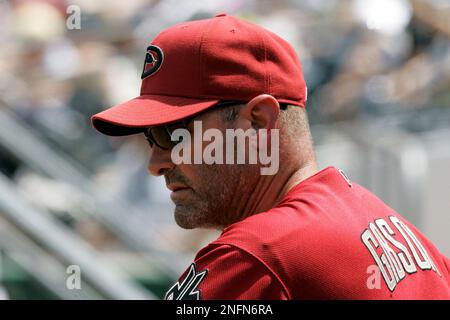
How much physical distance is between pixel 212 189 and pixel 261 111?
21cm

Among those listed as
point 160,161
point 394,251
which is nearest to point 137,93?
point 160,161

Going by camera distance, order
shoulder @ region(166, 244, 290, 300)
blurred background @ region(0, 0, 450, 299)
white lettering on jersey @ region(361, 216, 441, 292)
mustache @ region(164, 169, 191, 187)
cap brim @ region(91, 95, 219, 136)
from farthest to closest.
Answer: blurred background @ region(0, 0, 450, 299)
mustache @ region(164, 169, 191, 187)
cap brim @ region(91, 95, 219, 136)
white lettering on jersey @ region(361, 216, 441, 292)
shoulder @ region(166, 244, 290, 300)

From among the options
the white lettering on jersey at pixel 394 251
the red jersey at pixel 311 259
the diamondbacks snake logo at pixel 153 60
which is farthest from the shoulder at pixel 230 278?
the diamondbacks snake logo at pixel 153 60

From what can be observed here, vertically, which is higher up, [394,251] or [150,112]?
[150,112]

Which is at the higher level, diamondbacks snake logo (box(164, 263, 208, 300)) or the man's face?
the man's face

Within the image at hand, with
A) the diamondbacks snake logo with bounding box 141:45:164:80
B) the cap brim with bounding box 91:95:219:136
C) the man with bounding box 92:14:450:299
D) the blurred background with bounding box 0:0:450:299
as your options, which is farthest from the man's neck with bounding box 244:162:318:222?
the blurred background with bounding box 0:0:450:299

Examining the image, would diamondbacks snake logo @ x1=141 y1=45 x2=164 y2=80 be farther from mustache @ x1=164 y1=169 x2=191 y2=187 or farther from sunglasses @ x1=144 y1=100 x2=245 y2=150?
mustache @ x1=164 y1=169 x2=191 y2=187

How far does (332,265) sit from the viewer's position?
65.7 inches

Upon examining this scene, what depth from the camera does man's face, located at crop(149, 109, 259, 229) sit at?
6.42 feet

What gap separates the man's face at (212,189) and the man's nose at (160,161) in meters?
0.02

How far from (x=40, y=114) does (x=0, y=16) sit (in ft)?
3.44

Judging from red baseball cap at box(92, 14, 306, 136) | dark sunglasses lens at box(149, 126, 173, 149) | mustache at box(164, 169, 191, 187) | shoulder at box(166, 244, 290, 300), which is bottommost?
shoulder at box(166, 244, 290, 300)

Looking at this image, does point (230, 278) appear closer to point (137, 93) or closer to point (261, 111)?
point (261, 111)

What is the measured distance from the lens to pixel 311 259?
1651mm
